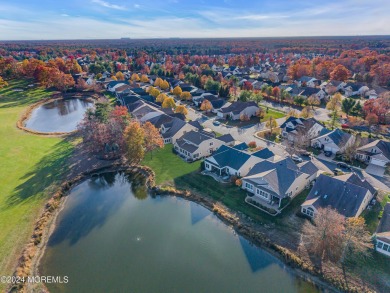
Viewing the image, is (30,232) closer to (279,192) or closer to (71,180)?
(71,180)

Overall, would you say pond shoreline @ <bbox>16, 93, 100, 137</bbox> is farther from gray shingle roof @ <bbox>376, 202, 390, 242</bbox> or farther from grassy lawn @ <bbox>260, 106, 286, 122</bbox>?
gray shingle roof @ <bbox>376, 202, 390, 242</bbox>

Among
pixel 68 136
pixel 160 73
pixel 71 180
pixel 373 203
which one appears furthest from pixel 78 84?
pixel 373 203

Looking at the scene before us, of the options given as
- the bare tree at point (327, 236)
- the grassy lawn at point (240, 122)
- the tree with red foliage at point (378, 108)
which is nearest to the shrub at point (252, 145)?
the grassy lawn at point (240, 122)

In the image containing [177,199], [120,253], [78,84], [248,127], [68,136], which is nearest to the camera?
[120,253]

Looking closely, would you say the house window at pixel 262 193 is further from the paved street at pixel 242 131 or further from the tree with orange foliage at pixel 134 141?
the tree with orange foliage at pixel 134 141

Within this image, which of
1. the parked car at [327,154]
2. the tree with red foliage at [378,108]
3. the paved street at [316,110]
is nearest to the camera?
the parked car at [327,154]

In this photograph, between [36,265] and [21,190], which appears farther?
[21,190]
